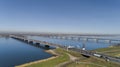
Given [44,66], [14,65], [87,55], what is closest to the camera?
[44,66]

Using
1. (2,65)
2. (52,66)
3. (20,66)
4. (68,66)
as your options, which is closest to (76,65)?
(68,66)

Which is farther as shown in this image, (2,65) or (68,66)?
(2,65)

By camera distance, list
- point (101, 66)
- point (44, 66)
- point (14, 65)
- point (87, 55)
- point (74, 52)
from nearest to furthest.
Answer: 1. point (101, 66)
2. point (44, 66)
3. point (14, 65)
4. point (87, 55)
5. point (74, 52)

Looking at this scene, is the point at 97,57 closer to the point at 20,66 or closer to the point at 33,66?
the point at 33,66

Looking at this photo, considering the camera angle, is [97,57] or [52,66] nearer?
[52,66]

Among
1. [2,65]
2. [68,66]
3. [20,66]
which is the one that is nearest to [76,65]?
[68,66]

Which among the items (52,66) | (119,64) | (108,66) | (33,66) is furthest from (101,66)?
(33,66)

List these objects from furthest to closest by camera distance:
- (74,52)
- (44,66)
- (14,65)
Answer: (74,52)
(14,65)
(44,66)

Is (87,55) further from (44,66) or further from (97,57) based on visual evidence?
(44,66)
